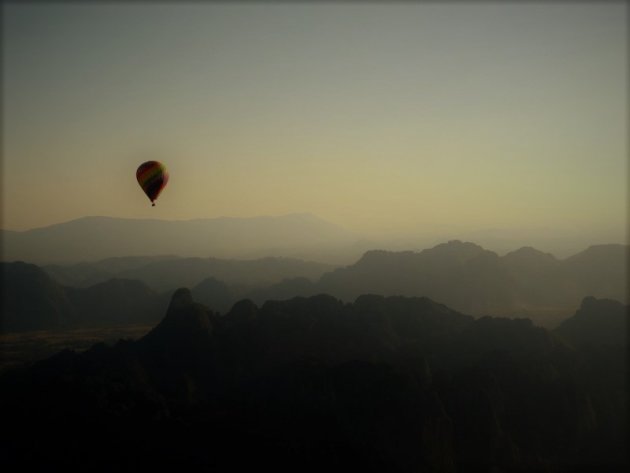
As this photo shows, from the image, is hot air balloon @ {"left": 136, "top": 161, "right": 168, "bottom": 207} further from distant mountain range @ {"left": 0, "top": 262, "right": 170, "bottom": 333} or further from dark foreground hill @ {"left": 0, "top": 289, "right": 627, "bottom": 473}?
distant mountain range @ {"left": 0, "top": 262, "right": 170, "bottom": 333}

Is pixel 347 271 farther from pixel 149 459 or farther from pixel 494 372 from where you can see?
pixel 149 459

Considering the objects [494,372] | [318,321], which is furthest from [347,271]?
[494,372]

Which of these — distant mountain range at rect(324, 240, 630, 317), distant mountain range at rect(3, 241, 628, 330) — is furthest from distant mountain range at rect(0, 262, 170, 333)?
distant mountain range at rect(324, 240, 630, 317)

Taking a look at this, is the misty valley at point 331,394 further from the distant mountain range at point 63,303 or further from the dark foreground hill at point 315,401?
the distant mountain range at point 63,303

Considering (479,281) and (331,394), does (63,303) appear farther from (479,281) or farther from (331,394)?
(479,281)

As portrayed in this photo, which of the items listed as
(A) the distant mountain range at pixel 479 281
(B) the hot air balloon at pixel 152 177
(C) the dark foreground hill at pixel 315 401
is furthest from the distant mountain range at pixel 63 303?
(B) the hot air balloon at pixel 152 177

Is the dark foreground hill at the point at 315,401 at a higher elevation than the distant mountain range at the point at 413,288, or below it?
below
